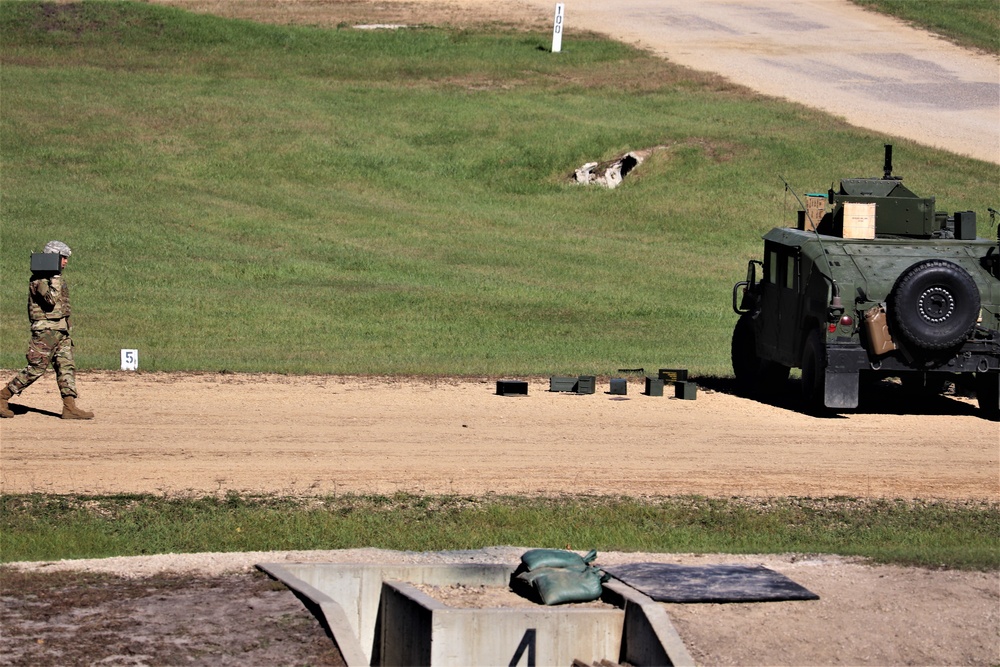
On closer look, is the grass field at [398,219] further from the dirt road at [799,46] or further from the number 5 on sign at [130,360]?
the dirt road at [799,46]

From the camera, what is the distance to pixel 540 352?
24.5m

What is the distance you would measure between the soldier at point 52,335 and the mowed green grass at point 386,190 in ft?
13.2

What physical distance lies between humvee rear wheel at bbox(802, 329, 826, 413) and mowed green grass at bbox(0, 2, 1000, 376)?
399 centimetres

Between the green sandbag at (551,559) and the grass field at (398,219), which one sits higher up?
the grass field at (398,219)

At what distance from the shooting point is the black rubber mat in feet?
35.0

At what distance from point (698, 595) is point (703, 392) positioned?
10.5 meters

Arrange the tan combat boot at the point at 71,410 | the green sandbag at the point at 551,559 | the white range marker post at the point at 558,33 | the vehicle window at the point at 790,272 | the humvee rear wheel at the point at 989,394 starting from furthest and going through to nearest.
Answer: the white range marker post at the point at 558,33 → the vehicle window at the point at 790,272 → the humvee rear wheel at the point at 989,394 → the tan combat boot at the point at 71,410 → the green sandbag at the point at 551,559

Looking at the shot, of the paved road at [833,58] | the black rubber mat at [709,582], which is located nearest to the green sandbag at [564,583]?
the black rubber mat at [709,582]

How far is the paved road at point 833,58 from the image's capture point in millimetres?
43188

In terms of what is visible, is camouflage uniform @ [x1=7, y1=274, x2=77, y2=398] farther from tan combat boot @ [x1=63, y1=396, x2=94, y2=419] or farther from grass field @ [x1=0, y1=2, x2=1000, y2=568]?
grass field @ [x1=0, y1=2, x2=1000, y2=568]

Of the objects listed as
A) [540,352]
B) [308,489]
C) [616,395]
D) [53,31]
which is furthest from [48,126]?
[308,489]

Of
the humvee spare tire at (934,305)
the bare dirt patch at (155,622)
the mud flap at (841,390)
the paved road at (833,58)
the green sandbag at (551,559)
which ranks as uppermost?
the paved road at (833,58)

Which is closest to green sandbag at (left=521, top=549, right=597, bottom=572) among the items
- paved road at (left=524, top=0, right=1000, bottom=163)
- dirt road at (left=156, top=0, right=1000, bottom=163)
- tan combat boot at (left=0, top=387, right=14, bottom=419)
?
tan combat boot at (left=0, top=387, right=14, bottom=419)

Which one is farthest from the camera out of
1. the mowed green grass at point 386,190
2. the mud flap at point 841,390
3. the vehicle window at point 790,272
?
the mowed green grass at point 386,190
